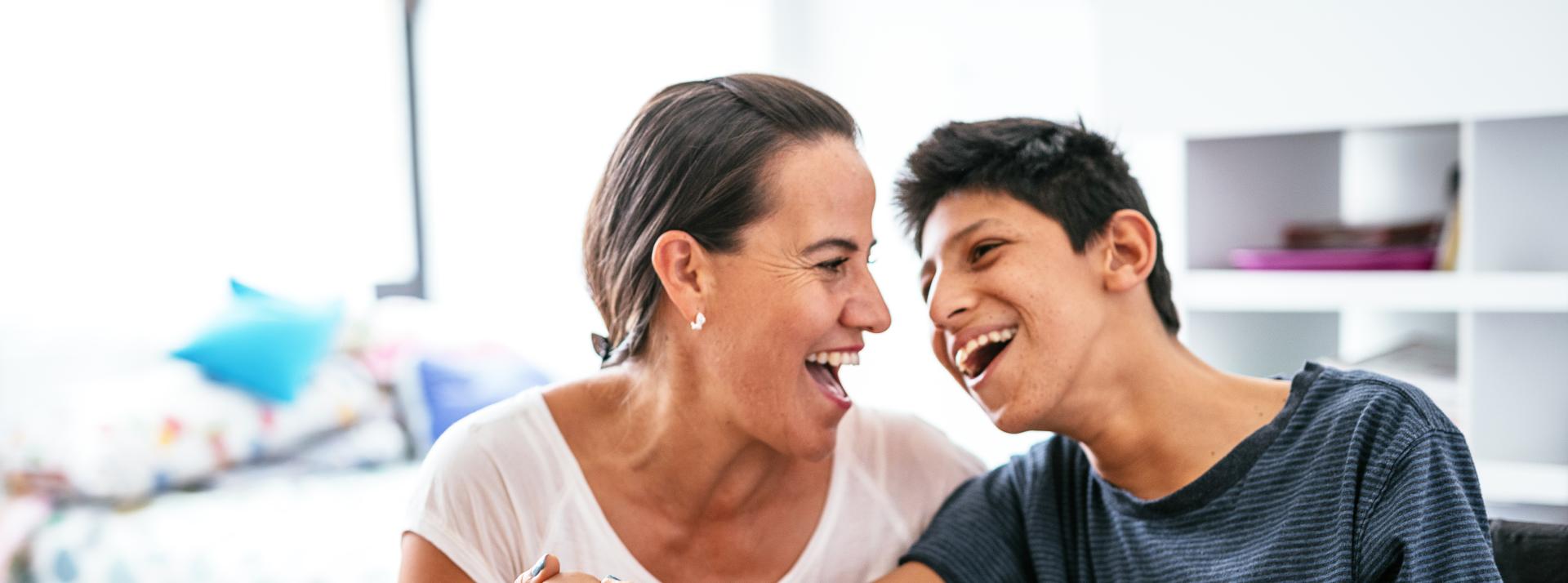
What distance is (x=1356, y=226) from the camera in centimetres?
232

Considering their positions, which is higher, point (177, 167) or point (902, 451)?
point (177, 167)

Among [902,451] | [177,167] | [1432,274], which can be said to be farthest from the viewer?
[177,167]

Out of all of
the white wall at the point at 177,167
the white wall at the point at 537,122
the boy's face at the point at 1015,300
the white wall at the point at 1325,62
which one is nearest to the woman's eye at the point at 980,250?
the boy's face at the point at 1015,300

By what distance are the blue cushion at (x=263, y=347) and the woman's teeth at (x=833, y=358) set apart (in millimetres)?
2200

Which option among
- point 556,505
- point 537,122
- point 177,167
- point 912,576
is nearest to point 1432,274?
point 912,576

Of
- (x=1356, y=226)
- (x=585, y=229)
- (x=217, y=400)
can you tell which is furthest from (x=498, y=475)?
(x=217, y=400)

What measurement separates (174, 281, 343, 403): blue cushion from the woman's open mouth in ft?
7.12

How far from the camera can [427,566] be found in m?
1.46

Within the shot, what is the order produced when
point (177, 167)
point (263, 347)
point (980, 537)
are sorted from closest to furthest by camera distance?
point (980, 537) → point (263, 347) → point (177, 167)

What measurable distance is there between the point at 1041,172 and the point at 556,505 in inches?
27.1

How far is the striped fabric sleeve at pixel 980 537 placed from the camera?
154 centimetres

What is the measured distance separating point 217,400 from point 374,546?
0.72 metres

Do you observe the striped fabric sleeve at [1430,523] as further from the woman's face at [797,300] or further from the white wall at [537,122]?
the white wall at [537,122]

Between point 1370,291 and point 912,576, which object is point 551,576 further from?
point 1370,291
